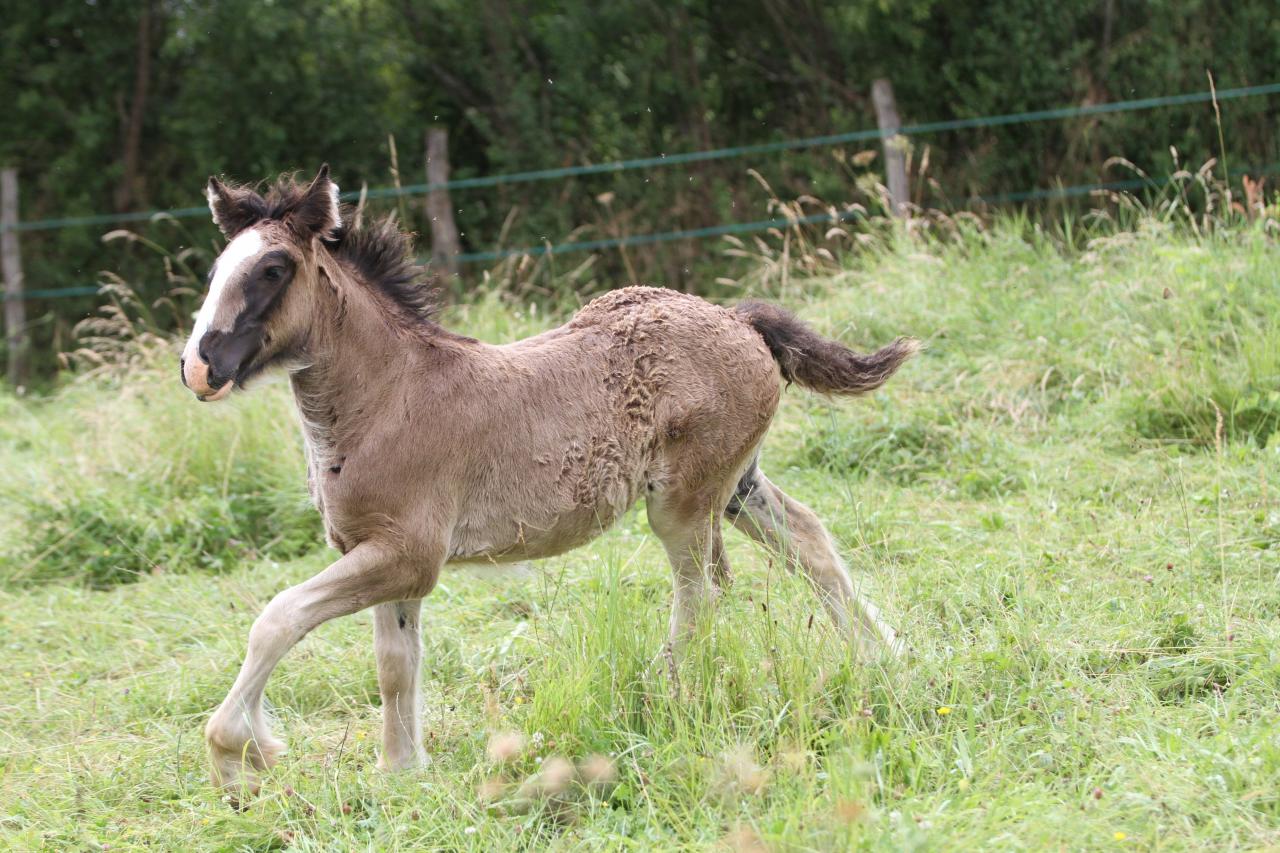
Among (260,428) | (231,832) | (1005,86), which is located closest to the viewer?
(231,832)

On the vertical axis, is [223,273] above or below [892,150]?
above

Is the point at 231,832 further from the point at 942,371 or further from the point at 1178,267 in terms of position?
the point at 1178,267

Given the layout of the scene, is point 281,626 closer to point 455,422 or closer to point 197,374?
point 197,374

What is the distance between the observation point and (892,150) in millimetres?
10367

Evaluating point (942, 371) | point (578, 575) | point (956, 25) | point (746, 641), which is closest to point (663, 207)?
point (956, 25)

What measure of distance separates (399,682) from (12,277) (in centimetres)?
1012

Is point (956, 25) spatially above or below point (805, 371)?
above

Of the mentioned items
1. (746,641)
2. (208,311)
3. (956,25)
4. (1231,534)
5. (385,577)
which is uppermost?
(956,25)

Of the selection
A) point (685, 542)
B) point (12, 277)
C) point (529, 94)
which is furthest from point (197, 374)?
point (529, 94)

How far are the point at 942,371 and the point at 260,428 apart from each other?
395cm

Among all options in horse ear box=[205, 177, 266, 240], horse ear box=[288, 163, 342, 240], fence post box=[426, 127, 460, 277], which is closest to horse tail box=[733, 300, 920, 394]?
horse ear box=[288, 163, 342, 240]

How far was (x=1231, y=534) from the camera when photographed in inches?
211

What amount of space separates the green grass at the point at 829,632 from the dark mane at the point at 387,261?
3.60ft

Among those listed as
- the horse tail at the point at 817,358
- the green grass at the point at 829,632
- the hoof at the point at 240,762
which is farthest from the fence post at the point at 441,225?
the hoof at the point at 240,762
